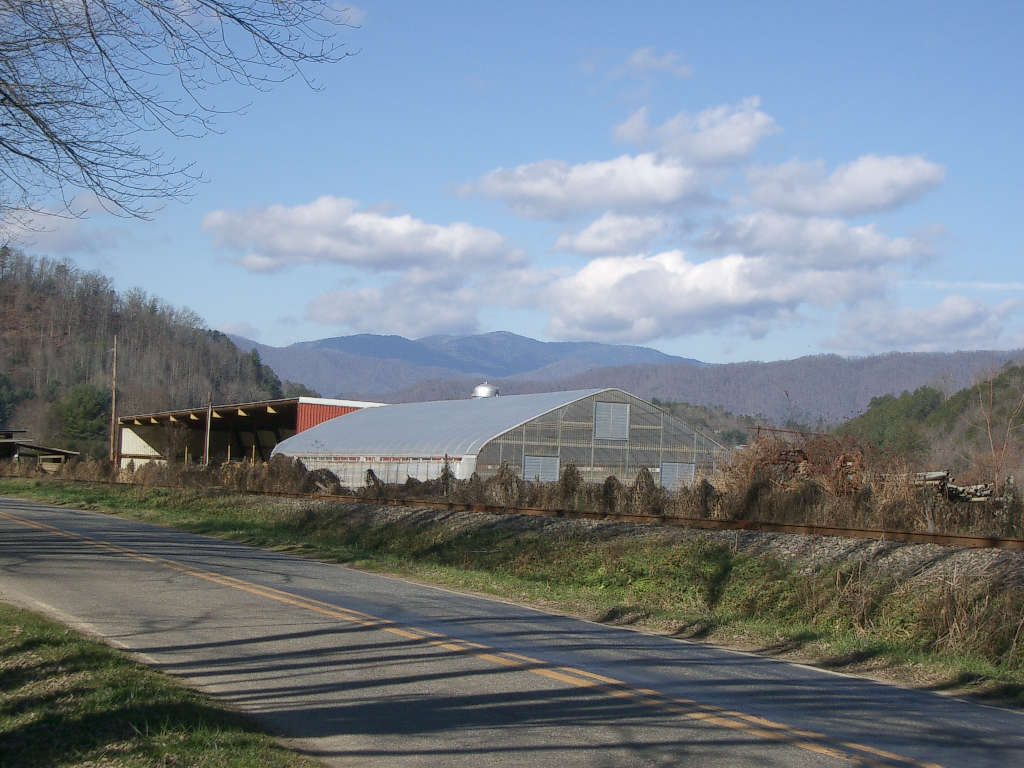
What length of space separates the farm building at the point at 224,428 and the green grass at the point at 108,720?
5023 centimetres

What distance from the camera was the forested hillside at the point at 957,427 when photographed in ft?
90.7

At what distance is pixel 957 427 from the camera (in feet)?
179

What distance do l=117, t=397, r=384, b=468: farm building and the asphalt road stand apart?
4466 cm

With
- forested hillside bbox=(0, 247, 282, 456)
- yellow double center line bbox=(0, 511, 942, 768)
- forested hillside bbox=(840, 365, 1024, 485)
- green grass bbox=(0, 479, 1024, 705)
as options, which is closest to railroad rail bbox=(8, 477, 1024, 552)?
green grass bbox=(0, 479, 1024, 705)

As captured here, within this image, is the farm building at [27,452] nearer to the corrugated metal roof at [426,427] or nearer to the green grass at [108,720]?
the corrugated metal roof at [426,427]

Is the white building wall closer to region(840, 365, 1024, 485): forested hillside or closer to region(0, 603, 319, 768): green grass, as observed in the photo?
region(840, 365, 1024, 485): forested hillside

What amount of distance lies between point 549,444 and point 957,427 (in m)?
26.3

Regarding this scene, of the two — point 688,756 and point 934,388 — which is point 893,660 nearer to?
point 688,756

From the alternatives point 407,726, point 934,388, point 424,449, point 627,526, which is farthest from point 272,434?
point 407,726

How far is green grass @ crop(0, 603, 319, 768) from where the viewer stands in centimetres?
672

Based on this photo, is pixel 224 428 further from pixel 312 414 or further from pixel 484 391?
pixel 484 391

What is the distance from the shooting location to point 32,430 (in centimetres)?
10588

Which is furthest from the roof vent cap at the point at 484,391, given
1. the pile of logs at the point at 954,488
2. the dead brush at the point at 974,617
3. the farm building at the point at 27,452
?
the dead brush at the point at 974,617

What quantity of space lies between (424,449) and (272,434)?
34.3 m
